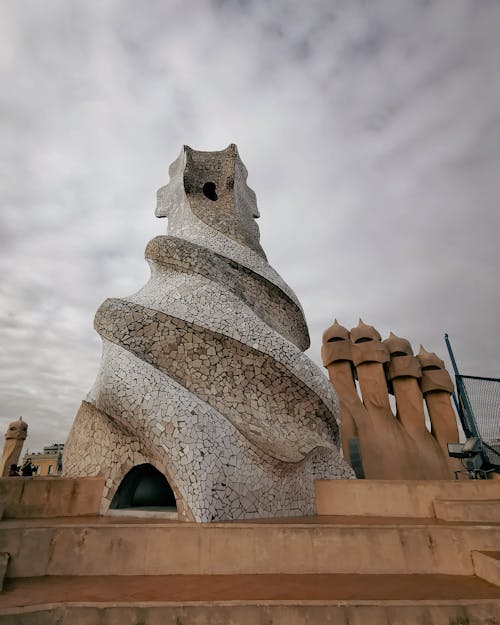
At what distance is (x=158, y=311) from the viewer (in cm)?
496

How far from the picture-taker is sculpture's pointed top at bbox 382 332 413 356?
15633 millimetres

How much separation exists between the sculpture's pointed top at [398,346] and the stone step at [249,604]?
1379cm

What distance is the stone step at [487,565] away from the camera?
8.85 ft

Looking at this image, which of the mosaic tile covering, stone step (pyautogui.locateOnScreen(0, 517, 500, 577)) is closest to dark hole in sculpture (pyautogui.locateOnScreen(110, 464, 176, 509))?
the mosaic tile covering

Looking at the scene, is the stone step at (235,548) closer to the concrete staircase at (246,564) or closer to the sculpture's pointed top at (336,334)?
the concrete staircase at (246,564)

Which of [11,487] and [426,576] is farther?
[11,487]

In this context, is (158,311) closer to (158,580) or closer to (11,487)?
(11,487)

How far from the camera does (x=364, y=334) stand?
606 inches

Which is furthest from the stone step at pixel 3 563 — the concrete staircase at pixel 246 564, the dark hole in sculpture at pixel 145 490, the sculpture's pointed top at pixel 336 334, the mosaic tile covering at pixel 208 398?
the sculpture's pointed top at pixel 336 334

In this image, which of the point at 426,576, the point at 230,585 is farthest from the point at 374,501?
the point at 230,585

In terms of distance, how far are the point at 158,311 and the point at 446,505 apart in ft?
13.8

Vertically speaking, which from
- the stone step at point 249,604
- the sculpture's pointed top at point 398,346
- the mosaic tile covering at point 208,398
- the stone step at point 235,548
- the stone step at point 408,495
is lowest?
the stone step at point 249,604

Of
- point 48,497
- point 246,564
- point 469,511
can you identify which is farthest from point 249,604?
point 48,497

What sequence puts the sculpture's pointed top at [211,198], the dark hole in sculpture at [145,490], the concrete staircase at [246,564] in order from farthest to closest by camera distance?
1. the sculpture's pointed top at [211,198]
2. the dark hole in sculpture at [145,490]
3. the concrete staircase at [246,564]
